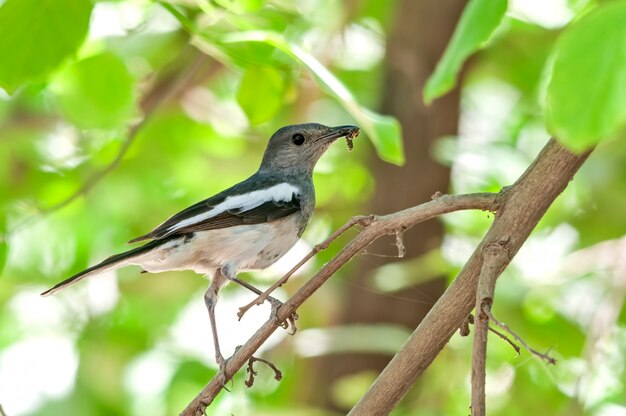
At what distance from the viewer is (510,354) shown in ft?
13.8

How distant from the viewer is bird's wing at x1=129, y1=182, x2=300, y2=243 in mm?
3295

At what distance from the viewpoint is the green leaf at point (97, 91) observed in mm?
3367

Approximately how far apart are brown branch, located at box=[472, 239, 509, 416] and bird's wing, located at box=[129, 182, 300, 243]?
5.43 feet

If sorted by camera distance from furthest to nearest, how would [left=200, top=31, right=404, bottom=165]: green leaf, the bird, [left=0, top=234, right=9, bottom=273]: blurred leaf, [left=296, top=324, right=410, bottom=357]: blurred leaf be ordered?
[left=296, top=324, right=410, bottom=357]: blurred leaf
the bird
[left=0, top=234, right=9, bottom=273]: blurred leaf
[left=200, top=31, right=404, bottom=165]: green leaf

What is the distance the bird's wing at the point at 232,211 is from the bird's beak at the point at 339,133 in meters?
0.35

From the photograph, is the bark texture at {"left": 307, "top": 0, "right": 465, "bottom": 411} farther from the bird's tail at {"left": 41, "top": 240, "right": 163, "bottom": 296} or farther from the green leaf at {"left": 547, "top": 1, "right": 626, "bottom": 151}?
the green leaf at {"left": 547, "top": 1, "right": 626, "bottom": 151}

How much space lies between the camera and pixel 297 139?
411 centimetres

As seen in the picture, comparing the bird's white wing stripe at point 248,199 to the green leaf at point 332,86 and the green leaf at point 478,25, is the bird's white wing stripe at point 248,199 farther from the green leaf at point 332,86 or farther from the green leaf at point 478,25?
the green leaf at point 478,25

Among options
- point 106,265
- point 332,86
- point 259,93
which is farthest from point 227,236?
point 332,86

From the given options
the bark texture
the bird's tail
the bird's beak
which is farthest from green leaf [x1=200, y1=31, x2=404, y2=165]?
the bark texture

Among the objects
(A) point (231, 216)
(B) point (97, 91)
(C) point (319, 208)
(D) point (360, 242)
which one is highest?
(C) point (319, 208)

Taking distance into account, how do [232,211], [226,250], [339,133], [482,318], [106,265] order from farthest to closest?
[339,133]
[232,211]
[226,250]
[106,265]
[482,318]

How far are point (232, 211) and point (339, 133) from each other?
2.40 feet

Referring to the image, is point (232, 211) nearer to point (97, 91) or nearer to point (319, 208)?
point (97, 91)
